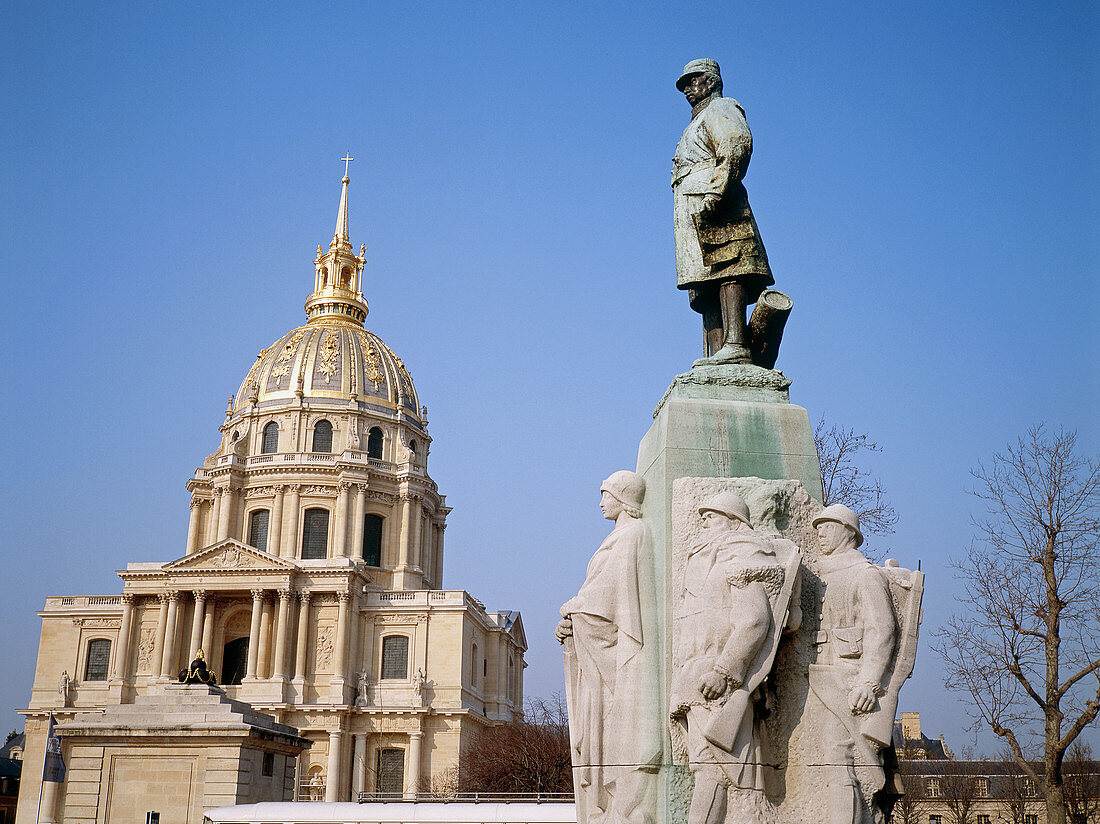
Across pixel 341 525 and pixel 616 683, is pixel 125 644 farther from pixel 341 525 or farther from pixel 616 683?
pixel 616 683

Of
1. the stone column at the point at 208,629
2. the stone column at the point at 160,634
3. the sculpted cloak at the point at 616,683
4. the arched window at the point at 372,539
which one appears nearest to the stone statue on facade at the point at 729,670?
the sculpted cloak at the point at 616,683

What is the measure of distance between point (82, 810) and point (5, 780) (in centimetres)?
5728

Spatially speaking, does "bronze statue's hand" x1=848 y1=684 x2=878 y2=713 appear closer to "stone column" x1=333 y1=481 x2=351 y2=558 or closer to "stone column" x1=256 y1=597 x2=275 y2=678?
"stone column" x1=256 y1=597 x2=275 y2=678

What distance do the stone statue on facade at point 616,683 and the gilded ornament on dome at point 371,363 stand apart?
70846mm

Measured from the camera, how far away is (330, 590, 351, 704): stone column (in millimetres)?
61438

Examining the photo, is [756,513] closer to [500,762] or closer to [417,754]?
[500,762]

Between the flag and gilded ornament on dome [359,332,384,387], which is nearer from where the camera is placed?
the flag

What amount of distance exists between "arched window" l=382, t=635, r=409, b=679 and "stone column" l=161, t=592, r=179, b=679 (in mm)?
12771

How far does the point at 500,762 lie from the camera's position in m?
52.3

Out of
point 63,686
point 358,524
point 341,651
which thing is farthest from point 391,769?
point 63,686

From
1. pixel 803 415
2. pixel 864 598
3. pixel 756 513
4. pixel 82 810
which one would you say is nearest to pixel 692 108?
pixel 803 415

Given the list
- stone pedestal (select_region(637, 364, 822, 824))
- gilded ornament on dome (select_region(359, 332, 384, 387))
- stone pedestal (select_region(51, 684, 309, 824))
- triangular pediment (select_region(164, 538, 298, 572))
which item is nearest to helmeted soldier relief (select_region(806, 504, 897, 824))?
stone pedestal (select_region(637, 364, 822, 824))

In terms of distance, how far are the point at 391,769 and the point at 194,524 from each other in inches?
952

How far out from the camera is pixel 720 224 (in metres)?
7.07
